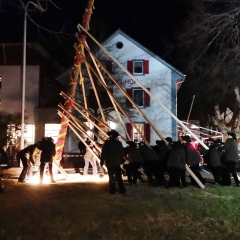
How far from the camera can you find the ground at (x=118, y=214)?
7.54 m

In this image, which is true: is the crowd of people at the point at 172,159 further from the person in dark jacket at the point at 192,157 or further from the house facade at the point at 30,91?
the house facade at the point at 30,91

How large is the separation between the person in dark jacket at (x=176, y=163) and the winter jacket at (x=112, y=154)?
1885mm

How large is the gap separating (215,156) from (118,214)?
20.7 feet

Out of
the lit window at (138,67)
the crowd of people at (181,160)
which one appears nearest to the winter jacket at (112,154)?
the crowd of people at (181,160)

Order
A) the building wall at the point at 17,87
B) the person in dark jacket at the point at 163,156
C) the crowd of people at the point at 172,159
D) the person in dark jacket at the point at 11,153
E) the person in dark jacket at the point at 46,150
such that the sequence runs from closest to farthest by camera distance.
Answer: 1. the crowd of people at the point at 172,159
2. the person in dark jacket at the point at 163,156
3. the person in dark jacket at the point at 46,150
4. the person in dark jacket at the point at 11,153
5. the building wall at the point at 17,87

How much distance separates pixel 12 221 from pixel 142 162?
6.76 metres

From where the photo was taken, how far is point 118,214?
29.5 ft

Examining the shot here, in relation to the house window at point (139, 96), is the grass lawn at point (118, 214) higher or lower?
lower

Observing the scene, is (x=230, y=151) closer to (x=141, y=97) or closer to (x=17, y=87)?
(x=141, y=97)

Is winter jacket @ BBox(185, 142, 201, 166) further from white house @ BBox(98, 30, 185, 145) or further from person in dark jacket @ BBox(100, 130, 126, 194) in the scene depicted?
white house @ BBox(98, 30, 185, 145)

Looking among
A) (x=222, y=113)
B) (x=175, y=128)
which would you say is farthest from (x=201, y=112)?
(x=175, y=128)

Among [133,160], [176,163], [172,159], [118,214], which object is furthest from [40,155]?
[118,214]

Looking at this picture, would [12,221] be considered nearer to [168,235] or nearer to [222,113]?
[168,235]

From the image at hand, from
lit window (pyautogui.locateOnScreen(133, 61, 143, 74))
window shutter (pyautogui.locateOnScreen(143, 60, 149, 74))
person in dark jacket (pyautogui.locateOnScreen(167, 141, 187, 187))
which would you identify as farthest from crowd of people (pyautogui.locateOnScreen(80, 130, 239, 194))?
lit window (pyautogui.locateOnScreen(133, 61, 143, 74))
